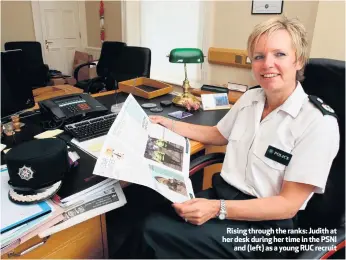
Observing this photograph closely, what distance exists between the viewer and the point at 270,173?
1.01m

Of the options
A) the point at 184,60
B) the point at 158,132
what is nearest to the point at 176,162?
the point at 158,132

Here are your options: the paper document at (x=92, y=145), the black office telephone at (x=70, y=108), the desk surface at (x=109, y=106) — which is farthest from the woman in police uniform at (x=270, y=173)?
the black office telephone at (x=70, y=108)

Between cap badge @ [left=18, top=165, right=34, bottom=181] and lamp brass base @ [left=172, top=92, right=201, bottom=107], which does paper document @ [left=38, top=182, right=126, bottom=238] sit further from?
lamp brass base @ [left=172, top=92, right=201, bottom=107]

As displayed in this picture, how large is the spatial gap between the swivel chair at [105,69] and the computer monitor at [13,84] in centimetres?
171

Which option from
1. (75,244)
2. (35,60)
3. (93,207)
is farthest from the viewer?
(35,60)

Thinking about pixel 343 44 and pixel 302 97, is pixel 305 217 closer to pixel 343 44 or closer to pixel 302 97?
pixel 302 97

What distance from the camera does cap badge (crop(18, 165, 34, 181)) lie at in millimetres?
820

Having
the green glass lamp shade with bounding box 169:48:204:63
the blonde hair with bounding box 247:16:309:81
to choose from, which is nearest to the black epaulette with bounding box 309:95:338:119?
the blonde hair with bounding box 247:16:309:81

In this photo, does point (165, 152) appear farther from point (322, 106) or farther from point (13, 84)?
point (13, 84)

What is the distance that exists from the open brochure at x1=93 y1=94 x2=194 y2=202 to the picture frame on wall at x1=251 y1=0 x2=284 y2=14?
1869 mm

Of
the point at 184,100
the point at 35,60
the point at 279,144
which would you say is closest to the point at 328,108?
the point at 279,144

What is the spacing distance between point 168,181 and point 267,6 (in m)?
2.22

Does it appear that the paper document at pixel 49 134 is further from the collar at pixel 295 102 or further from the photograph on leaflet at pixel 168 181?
the collar at pixel 295 102

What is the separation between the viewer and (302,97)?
1001 mm
